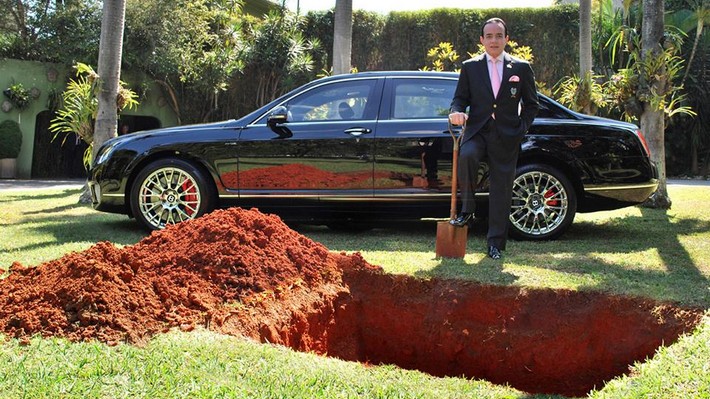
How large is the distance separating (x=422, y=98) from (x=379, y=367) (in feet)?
13.6

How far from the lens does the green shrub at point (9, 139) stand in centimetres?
1931

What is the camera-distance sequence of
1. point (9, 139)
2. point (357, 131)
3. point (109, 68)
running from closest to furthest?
point (357, 131) < point (109, 68) < point (9, 139)

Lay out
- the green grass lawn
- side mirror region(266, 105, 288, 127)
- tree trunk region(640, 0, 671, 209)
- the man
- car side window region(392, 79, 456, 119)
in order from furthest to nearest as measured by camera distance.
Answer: tree trunk region(640, 0, 671, 209)
car side window region(392, 79, 456, 119)
side mirror region(266, 105, 288, 127)
the man
the green grass lawn

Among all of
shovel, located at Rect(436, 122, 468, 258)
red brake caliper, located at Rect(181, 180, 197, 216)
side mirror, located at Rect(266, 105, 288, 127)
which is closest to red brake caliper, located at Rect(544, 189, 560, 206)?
shovel, located at Rect(436, 122, 468, 258)

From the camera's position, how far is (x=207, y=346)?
3.58 metres

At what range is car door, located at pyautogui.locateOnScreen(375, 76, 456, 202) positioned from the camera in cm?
723

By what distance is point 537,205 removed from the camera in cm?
717

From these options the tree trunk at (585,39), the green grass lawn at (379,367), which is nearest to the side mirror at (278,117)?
the green grass lawn at (379,367)

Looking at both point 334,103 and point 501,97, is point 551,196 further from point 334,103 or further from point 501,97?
point 334,103

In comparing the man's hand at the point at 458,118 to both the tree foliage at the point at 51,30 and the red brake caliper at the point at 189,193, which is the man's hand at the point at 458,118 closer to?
the red brake caliper at the point at 189,193

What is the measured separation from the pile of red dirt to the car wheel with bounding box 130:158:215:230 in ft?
6.71

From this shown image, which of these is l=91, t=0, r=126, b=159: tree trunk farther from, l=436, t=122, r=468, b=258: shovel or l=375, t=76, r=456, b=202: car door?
l=436, t=122, r=468, b=258: shovel

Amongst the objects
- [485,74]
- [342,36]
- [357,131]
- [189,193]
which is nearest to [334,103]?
[357,131]

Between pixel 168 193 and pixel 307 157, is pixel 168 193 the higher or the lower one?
the lower one
